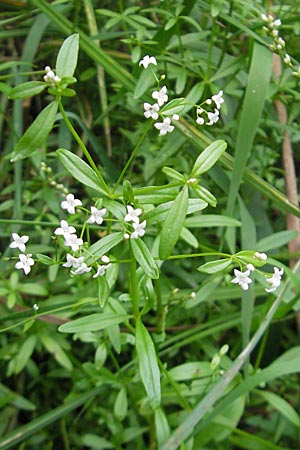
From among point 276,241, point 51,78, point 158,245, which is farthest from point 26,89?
point 276,241

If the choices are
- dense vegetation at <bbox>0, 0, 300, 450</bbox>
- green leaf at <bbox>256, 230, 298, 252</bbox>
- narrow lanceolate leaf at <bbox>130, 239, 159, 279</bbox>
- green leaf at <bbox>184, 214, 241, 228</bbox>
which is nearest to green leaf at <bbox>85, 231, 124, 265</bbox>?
narrow lanceolate leaf at <bbox>130, 239, 159, 279</bbox>

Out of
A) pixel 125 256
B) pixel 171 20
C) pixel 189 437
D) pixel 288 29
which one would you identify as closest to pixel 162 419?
pixel 189 437

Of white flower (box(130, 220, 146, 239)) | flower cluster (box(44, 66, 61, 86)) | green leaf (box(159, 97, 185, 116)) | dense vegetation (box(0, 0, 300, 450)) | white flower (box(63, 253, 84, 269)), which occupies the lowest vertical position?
dense vegetation (box(0, 0, 300, 450))

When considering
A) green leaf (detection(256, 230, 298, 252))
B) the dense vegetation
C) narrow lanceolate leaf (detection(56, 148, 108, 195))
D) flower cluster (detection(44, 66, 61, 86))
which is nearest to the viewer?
flower cluster (detection(44, 66, 61, 86))

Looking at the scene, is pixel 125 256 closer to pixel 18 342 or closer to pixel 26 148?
pixel 18 342

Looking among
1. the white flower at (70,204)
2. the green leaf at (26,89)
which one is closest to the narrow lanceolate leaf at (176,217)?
the white flower at (70,204)

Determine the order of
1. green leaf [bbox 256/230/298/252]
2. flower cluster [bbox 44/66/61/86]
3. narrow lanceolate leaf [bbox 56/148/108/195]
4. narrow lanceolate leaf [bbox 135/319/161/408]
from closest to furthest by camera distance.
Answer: flower cluster [bbox 44/66/61/86], narrow lanceolate leaf [bbox 56/148/108/195], narrow lanceolate leaf [bbox 135/319/161/408], green leaf [bbox 256/230/298/252]

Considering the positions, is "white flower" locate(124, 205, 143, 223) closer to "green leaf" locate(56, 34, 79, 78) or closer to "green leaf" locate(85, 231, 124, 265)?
"green leaf" locate(85, 231, 124, 265)

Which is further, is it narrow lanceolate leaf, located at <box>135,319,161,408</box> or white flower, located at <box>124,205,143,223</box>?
narrow lanceolate leaf, located at <box>135,319,161,408</box>
